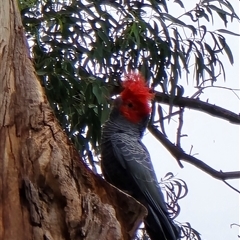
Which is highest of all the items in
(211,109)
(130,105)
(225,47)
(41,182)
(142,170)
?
(225,47)

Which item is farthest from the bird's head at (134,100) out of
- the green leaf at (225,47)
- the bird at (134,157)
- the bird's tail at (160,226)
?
the green leaf at (225,47)

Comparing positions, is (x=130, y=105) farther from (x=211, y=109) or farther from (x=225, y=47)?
(x=211, y=109)

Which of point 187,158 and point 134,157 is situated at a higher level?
point 187,158

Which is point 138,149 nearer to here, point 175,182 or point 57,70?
point 57,70

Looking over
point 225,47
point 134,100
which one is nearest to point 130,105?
point 134,100

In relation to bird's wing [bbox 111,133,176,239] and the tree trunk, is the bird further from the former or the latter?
the tree trunk

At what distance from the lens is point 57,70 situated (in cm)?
227

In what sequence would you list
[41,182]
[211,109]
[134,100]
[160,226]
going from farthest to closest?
1. [211,109]
2. [134,100]
3. [160,226]
4. [41,182]

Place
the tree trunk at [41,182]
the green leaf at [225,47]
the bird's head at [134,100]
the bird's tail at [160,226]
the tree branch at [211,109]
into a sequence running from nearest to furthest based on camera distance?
the tree trunk at [41,182] → the bird's tail at [160,226] → the bird's head at [134,100] → the green leaf at [225,47] → the tree branch at [211,109]

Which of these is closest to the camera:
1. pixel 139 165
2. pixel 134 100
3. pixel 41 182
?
pixel 41 182

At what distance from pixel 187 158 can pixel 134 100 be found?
855mm

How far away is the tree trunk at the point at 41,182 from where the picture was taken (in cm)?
144

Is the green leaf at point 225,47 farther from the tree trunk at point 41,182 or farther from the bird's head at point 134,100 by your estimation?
the tree trunk at point 41,182

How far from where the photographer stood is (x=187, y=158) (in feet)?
9.58
